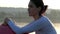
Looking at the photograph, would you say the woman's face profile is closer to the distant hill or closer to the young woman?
the young woman

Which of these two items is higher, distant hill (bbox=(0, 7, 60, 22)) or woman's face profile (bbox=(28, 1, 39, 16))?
woman's face profile (bbox=(28, 1, 39, 16))

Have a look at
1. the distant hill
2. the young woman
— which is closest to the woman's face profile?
the young woman

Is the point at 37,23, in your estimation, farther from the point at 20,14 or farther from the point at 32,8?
the point at 20,14

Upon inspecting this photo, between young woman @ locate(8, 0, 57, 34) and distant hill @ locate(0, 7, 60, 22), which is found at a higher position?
young woman @ locate(8, 0, 57, 34)

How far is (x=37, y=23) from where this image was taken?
189cm

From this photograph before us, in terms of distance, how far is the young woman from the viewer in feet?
6.15

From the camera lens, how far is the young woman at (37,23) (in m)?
1.88

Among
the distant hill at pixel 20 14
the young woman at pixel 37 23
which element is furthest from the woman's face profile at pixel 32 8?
the distant hill at pixel 20 14

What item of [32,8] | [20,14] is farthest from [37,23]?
[20,14]

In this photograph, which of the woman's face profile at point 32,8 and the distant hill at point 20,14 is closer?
the woman's face profile at point 32,8

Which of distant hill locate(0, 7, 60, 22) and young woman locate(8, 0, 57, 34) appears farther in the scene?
distant hill locate(0, 7, 60, 22)

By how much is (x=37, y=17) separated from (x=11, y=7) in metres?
5.06

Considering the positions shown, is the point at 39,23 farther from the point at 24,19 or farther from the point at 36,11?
the point at 24,19

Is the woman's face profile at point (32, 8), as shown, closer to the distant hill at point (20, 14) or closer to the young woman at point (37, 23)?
the young woman at point (37, 23)
